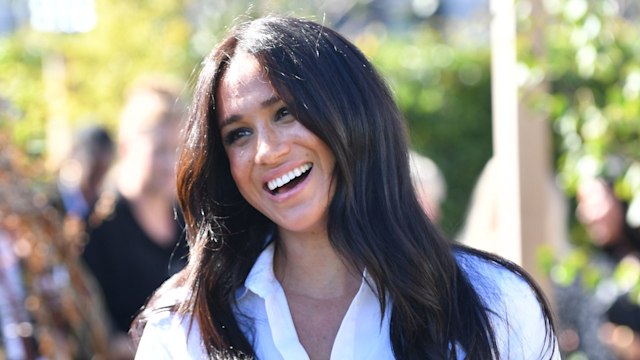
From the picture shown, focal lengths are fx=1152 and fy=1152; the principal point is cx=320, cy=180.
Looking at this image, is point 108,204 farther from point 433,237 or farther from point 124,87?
point 124,87

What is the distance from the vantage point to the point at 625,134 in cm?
361

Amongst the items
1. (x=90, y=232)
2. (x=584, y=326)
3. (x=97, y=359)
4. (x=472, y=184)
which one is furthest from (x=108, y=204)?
(x=472, y=184)

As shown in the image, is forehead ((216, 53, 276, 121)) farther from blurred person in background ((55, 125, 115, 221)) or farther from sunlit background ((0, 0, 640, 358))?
blurred person in background ((55, 125, 115, 221))

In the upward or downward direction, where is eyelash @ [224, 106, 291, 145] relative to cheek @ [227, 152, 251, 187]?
upward

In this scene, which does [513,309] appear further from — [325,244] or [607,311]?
[607,311]

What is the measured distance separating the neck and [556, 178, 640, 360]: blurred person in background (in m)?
2.38

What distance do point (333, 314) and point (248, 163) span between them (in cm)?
Result: 36

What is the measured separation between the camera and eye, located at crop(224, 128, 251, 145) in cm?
233

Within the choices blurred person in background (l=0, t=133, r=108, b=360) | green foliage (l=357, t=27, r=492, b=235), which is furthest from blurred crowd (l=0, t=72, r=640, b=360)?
green foliage (l=357, t=27, r=492, b=235)

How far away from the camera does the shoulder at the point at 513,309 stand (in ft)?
7.32

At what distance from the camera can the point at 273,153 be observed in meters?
2.23

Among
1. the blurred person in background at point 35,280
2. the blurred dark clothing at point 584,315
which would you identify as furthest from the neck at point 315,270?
the blurred dark clothing at point 584,315

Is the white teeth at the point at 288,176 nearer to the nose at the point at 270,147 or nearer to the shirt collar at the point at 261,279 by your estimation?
the nose at the point at 270,147

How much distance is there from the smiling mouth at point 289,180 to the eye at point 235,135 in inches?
4.7
